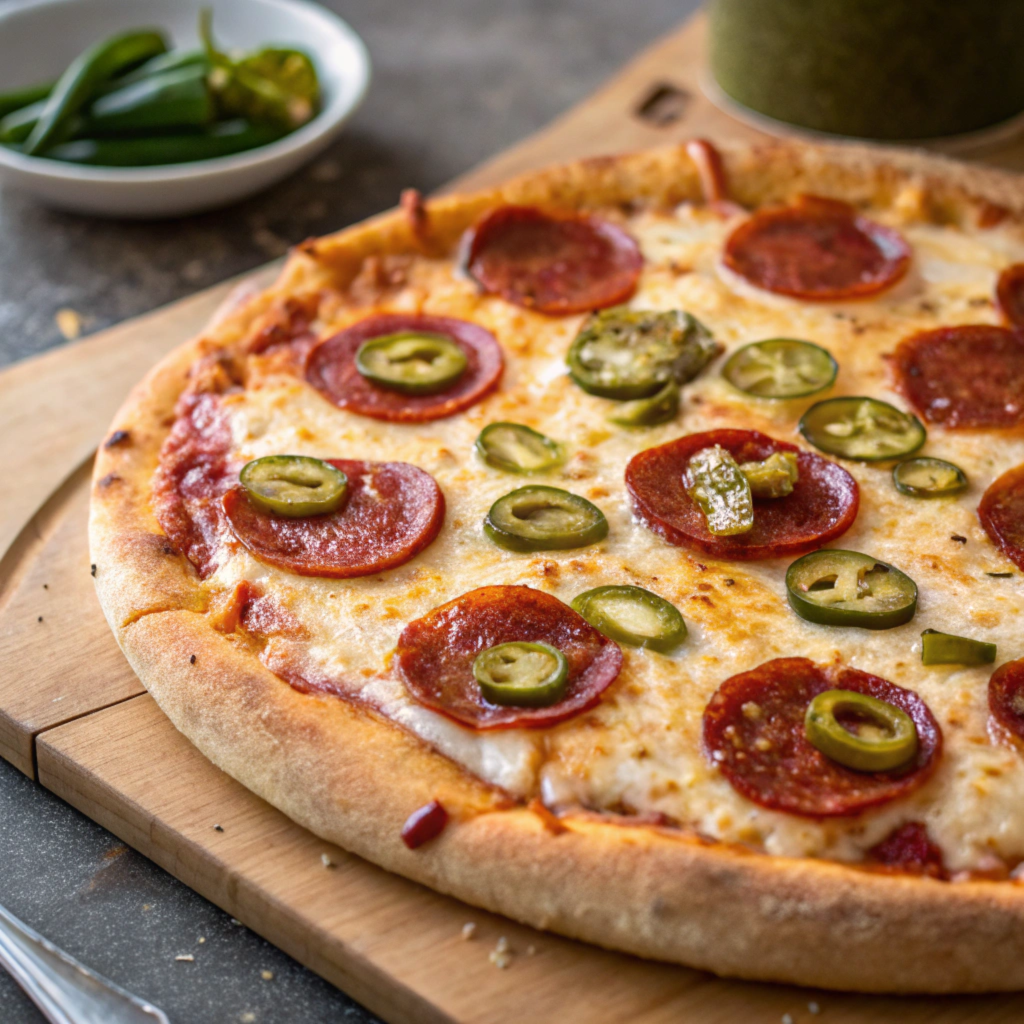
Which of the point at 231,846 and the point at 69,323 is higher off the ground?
the point at 69,323

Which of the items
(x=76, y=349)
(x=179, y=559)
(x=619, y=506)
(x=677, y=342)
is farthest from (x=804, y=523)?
(x=76, y=349)

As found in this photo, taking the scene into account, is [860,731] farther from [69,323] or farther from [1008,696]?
[69,323]

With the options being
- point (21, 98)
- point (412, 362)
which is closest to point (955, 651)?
point (412, 362)

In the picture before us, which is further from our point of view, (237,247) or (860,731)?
(237,247)

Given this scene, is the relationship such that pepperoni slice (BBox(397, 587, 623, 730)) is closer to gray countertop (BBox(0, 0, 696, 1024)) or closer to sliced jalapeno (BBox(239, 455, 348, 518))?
sliced jalapeno (BBox(239, 455, 348, 518))

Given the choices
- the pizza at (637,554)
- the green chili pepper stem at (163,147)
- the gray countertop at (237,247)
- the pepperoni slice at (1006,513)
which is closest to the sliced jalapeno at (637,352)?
the pizza at (637,554)

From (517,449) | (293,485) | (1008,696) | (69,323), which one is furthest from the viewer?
(69,323)
